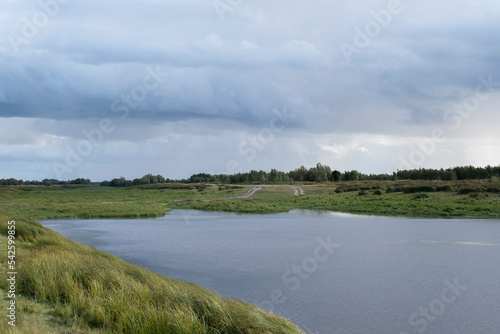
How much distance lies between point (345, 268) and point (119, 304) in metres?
11.7

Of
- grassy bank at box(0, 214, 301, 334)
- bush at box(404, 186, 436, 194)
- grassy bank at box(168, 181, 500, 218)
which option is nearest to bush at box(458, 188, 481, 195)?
grassy bank at box(168, 181, 500, 218)

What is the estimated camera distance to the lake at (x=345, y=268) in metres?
12.3

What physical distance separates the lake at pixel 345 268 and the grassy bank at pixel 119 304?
3242mm

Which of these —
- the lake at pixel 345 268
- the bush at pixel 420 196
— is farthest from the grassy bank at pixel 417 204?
the lake at pixel 345 268

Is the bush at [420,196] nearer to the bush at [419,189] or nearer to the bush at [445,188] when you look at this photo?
the bush at [445,188]

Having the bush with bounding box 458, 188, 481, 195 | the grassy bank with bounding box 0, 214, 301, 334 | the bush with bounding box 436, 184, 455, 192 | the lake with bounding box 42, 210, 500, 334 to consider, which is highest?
the bush with bounding box 436, 184, 455, 192

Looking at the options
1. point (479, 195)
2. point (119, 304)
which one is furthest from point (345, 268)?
point (479, 195)

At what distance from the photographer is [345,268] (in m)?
18.7

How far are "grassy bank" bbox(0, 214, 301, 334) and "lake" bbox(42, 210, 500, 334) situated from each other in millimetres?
3242

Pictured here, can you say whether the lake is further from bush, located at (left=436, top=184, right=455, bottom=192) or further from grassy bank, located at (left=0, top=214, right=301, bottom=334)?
bush, located at (left=436, top=184, right=455, bottom=192)

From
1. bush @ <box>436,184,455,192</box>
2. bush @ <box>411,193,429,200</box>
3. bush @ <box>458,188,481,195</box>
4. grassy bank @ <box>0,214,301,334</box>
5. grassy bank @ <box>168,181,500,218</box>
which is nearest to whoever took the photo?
grassy bank @ <box>0,214,301,334</box>

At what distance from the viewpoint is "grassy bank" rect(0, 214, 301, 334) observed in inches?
328

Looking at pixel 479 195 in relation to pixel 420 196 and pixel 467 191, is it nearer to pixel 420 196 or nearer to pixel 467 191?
pixel 467 191

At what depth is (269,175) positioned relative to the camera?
16612cm
